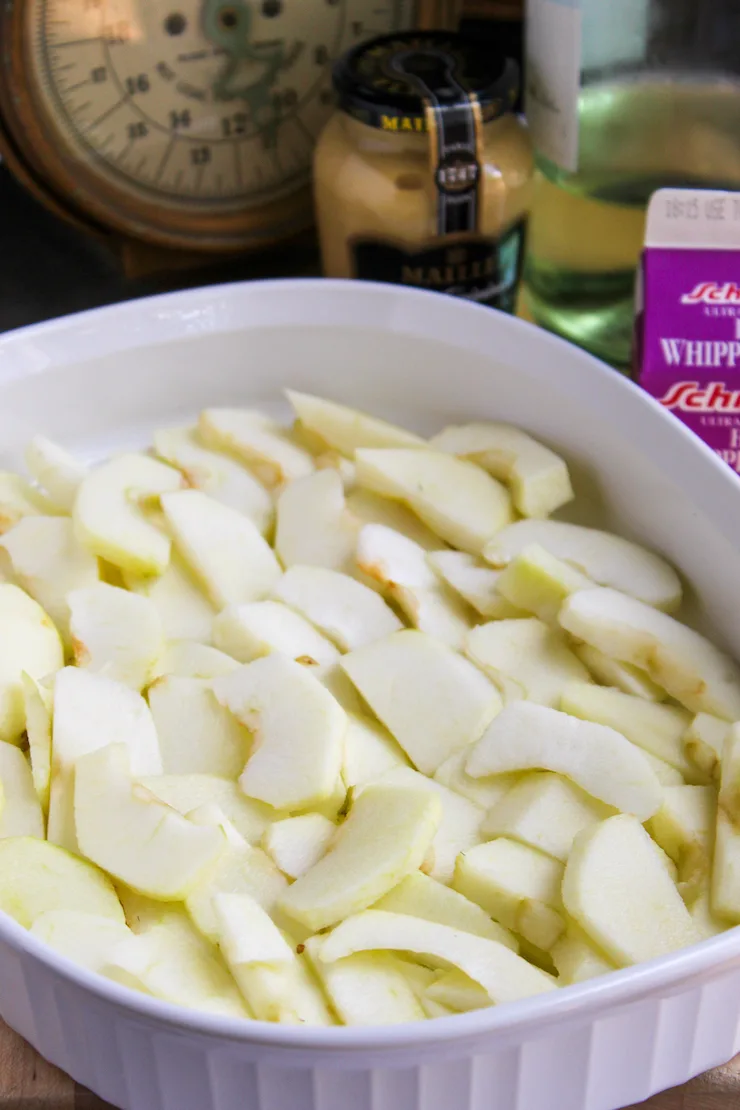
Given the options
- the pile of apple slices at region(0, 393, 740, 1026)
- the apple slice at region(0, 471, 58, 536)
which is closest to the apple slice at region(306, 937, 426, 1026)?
the pile of apple slices at region(0, 393, 740, 1026)

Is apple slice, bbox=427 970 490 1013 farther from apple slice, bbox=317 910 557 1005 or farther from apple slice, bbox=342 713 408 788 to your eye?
apple slice, bbox=342 713 408 788

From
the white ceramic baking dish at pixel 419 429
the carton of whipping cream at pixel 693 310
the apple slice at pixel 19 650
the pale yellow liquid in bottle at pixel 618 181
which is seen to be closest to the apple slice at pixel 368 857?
the white ceramic baking dish at pixel 419 429

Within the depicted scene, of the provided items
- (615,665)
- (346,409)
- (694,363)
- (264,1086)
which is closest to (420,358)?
(346,409)

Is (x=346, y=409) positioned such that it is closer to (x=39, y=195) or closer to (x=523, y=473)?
(x=523, y=473)

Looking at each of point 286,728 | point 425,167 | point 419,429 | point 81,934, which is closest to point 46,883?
point 81,934

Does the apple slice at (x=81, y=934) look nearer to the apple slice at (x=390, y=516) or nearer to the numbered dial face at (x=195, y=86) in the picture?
the apple slice at (x=390, y=516)
